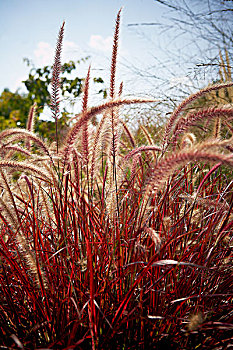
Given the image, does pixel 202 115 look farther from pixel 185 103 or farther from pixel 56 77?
pixel 56 77

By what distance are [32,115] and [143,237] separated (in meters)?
1.20

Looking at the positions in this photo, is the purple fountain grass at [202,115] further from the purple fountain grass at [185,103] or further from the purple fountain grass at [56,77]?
the purple fountain grass at [56,77]

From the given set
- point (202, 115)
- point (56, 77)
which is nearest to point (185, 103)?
point (202, 115)

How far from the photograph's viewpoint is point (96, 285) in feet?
4.25

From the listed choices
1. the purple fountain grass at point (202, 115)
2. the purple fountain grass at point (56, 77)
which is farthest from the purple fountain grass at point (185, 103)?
the purple fountain grass at point (56, 77)

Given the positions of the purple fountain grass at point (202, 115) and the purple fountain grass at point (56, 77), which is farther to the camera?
the purple fountain grass at point (56, 77)

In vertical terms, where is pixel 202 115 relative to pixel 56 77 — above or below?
below

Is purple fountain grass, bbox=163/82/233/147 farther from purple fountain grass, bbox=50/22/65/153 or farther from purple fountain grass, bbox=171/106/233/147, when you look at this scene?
purple fountain grass, bbox=50/22/65/153

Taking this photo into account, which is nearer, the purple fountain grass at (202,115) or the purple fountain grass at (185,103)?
the purple fountain grass at (202,115)

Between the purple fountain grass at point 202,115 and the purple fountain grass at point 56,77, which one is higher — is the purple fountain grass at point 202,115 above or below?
below

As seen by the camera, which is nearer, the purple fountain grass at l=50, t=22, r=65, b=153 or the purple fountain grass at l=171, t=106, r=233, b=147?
the purple fountain grass at l=171, t=106, r=233, b=147

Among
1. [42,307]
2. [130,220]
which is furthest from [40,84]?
[42,307]

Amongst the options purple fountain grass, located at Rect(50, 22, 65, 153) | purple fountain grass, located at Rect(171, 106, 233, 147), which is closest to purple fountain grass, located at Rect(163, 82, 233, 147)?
purple fountain grass, located at Rect(171, 106, 233, 147)

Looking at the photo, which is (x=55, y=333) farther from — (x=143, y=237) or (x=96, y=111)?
(x=96, y=111)
